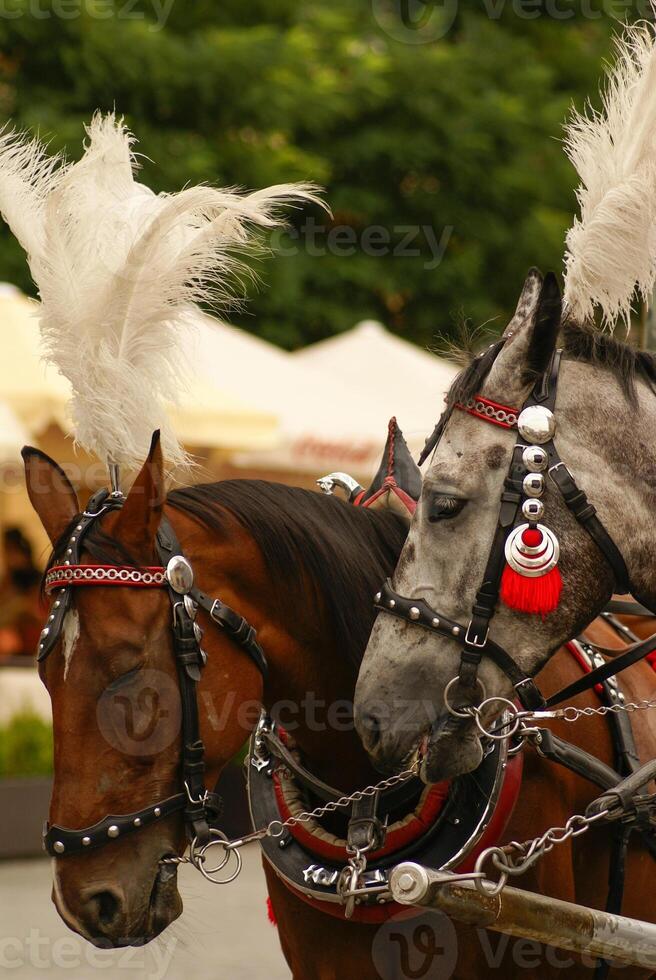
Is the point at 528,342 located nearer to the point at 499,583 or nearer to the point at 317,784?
the point at 499,583

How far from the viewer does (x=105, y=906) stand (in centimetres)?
256

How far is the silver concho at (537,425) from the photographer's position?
238cm

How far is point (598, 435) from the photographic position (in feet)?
8.00

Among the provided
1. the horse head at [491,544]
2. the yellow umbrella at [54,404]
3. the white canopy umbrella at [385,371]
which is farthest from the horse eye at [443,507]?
the white canopy umbrella at [385,371]

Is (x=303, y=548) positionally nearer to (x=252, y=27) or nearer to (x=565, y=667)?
(x=565, y=667)

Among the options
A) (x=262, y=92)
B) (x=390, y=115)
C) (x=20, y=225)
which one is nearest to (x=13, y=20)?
(x=262, y=92)

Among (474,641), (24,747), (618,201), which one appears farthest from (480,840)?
(24,747)

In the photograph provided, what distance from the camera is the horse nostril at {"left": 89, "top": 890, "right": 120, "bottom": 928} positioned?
2.55 metres

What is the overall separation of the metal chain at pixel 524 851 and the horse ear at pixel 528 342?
840mm

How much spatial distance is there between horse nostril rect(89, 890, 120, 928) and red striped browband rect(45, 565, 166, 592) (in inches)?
23.7

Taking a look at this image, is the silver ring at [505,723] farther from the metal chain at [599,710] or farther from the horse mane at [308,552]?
the horse mane at [308,552]

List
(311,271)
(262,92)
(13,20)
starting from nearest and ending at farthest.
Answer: (13,20) → (262,92) → (311,271)

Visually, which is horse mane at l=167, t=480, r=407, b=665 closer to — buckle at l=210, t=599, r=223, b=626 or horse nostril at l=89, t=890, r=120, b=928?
buckle at l=210, t=599, r=223, b=626

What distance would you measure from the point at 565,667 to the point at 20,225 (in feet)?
5.24
